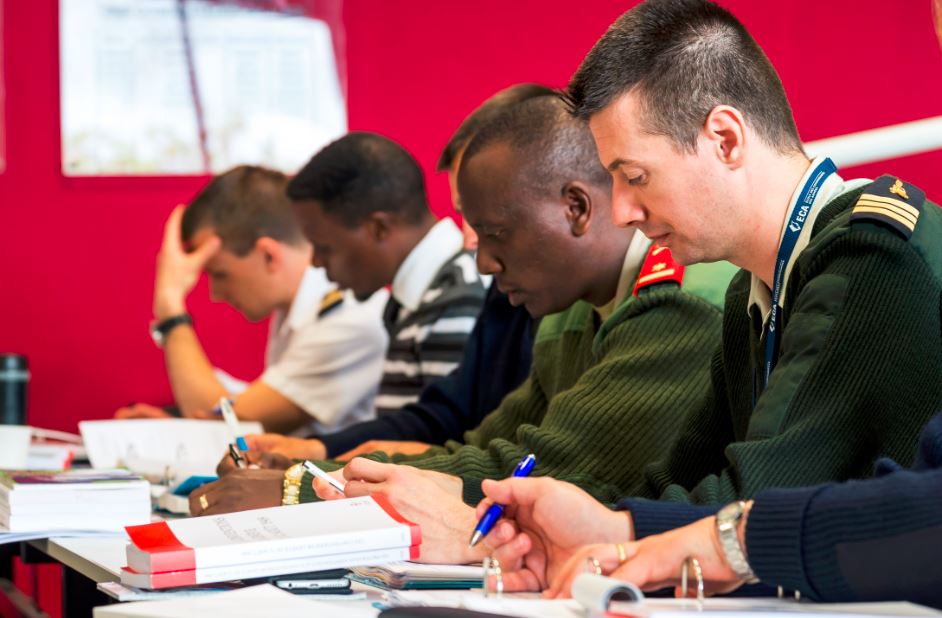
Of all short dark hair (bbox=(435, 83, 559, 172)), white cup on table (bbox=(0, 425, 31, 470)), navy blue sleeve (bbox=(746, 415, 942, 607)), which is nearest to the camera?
navy blue sleeve (bbox=(746, 415, 942, 607))

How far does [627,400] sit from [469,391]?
3.15 feet

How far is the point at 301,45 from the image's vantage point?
4230mm

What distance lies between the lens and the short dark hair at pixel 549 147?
2043 mm

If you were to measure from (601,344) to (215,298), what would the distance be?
220 centimetres

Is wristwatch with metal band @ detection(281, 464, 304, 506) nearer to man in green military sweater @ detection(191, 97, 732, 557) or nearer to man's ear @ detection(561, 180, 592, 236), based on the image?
man in green military sweater @ detection(191, 97, 732, 557)

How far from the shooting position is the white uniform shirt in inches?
131

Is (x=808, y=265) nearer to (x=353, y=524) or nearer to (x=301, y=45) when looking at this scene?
(x=353, y=524)

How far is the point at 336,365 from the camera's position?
3.36 m

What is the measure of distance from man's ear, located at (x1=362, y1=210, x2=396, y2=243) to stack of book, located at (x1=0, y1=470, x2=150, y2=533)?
4.54ft

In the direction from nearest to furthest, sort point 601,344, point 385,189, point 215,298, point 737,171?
1. point 737,171
2. point 601,344
3. point 385,189
4. point 215,298

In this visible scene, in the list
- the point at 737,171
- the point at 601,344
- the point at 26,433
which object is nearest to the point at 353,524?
the point at 737,171

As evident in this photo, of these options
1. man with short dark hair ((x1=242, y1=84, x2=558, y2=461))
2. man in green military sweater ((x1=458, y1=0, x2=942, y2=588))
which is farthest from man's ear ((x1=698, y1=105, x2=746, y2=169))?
man with short dark hair ((x1=242, y1=84, x2=558, y2=461))

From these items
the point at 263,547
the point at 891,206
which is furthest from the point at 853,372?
the point at 263,547

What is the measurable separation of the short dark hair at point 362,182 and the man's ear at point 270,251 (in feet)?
1.50
